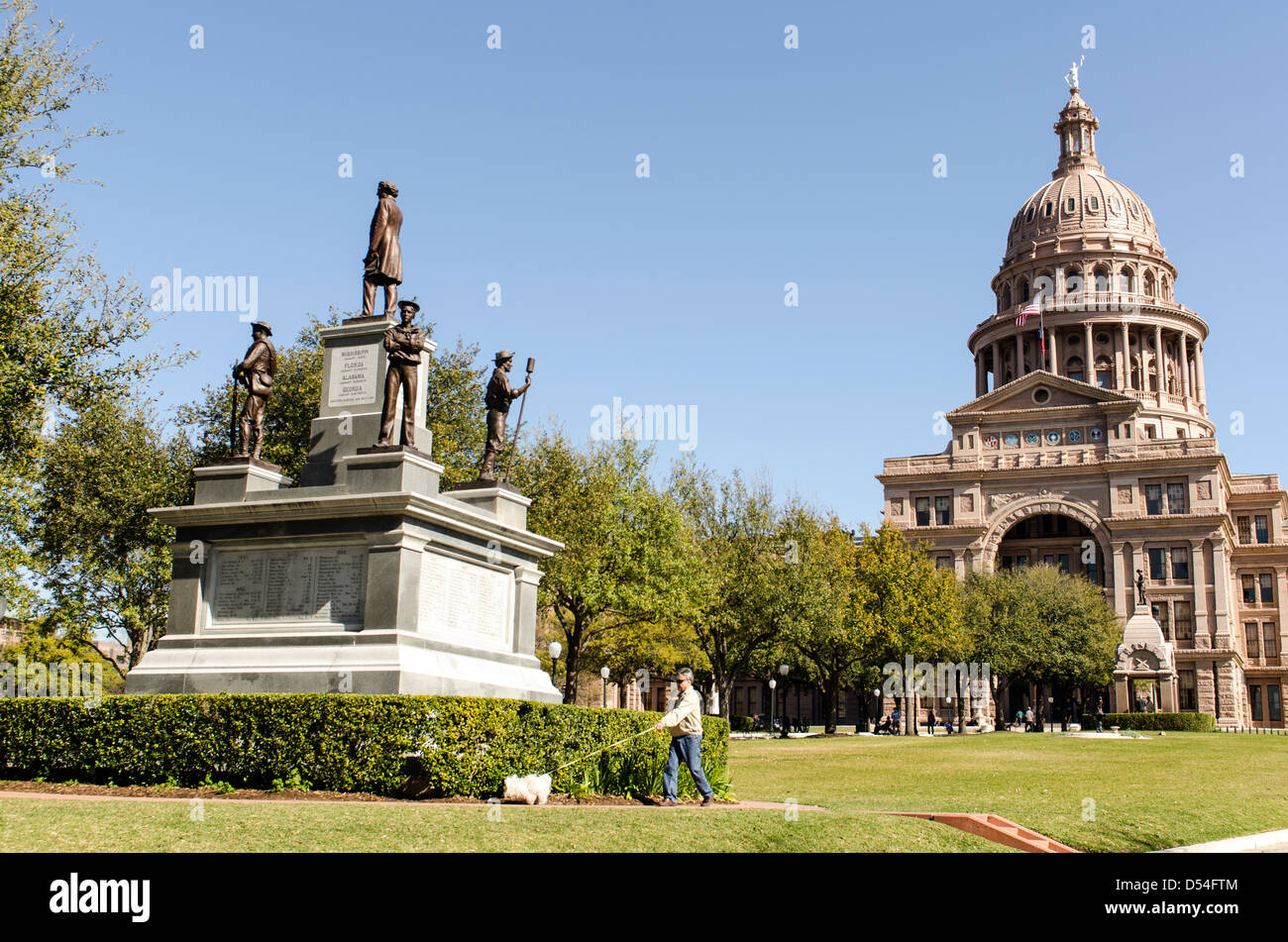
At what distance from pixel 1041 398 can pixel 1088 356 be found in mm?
17442

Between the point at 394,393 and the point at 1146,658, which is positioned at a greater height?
the point at 394,393

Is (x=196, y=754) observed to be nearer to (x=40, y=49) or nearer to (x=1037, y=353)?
(x=40, y=49)

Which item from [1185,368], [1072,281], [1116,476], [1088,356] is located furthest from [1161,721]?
[1072,281]

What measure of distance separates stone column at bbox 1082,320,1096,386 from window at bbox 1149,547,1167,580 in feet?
74.7

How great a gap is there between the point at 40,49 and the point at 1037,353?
103833 millimetres

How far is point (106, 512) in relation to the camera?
39625 mm

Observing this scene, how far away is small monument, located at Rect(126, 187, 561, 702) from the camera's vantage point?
16.9 m

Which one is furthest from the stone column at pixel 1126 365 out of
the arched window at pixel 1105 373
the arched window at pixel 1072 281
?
the arched window at pixel 1072 281

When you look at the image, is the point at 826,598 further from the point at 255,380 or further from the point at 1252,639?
the point at 1252,639

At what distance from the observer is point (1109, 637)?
74312mm

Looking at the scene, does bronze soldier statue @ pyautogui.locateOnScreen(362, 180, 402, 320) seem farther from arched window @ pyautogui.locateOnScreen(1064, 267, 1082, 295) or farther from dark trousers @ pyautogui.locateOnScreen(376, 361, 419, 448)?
arched window @ pyautogui.locateOnScreen(1064, 267, 1082, 295)
